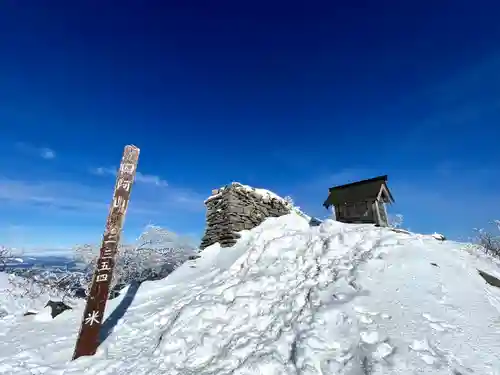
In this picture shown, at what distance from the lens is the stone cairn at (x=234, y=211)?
36.3 ft

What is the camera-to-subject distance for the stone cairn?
11.1 m

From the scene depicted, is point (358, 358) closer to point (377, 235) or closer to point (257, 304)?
point (257, 304)

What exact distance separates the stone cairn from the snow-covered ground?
285 cm

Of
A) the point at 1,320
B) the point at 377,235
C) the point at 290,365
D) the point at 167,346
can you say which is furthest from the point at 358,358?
the point at 1,320

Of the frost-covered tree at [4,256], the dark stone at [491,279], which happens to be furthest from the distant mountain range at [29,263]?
the dark stone at [491,279]

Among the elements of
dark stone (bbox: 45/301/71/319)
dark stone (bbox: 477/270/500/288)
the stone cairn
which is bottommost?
dark stone (bbox: 45/301/71/319)

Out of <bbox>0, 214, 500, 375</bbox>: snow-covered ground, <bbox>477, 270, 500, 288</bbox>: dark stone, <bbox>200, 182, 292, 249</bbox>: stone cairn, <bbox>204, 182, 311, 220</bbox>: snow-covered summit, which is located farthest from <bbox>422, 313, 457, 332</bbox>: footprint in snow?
<bbox>204, 182, 311, 220</bbox>: snow-covered summit

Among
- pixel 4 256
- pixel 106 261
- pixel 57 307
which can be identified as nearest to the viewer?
pixel 106 261

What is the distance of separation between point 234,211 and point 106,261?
232 inches

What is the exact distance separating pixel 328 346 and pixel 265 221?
302 inches

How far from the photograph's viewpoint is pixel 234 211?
11188mm

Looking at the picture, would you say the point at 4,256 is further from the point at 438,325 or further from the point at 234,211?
the point at 438,325

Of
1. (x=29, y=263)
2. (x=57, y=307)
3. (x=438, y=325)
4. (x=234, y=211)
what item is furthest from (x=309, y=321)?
(x=29, y=263)

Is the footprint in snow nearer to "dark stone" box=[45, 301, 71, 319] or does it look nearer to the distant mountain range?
"dark stone" box=[45, 301, 71, 319]
